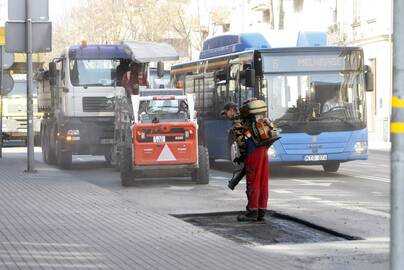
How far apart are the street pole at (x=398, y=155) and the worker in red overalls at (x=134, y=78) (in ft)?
60.8

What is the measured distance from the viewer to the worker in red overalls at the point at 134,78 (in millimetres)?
24891

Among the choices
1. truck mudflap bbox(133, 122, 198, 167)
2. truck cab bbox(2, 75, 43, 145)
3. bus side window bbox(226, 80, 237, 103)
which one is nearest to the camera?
truck mudflap bbox(133, 122, 198, 167)

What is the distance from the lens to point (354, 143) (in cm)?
2184

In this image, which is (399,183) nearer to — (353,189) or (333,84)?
(353,189)

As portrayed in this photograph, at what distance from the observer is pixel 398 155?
6.04m

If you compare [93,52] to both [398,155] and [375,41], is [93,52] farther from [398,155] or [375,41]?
[375,41]

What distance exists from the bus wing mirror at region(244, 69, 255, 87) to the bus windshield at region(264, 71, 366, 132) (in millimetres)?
544

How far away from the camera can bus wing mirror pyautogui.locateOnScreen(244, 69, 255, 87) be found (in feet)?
69.7

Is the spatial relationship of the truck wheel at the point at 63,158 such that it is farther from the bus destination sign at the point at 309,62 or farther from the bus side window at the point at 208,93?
the bus destination sign at the point at 309,62

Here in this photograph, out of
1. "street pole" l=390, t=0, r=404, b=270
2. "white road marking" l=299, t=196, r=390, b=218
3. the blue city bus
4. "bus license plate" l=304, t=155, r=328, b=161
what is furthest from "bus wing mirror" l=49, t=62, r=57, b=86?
"street pole" l=390, t=0, r=404, b=270

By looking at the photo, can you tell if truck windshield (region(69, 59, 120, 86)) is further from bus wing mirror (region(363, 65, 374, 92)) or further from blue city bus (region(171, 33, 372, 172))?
bus wing mirror (region(363, 65, 374, 92))

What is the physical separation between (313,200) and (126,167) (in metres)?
4.75

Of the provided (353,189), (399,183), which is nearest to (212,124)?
(353,189)

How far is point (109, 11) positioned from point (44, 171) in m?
44.1
